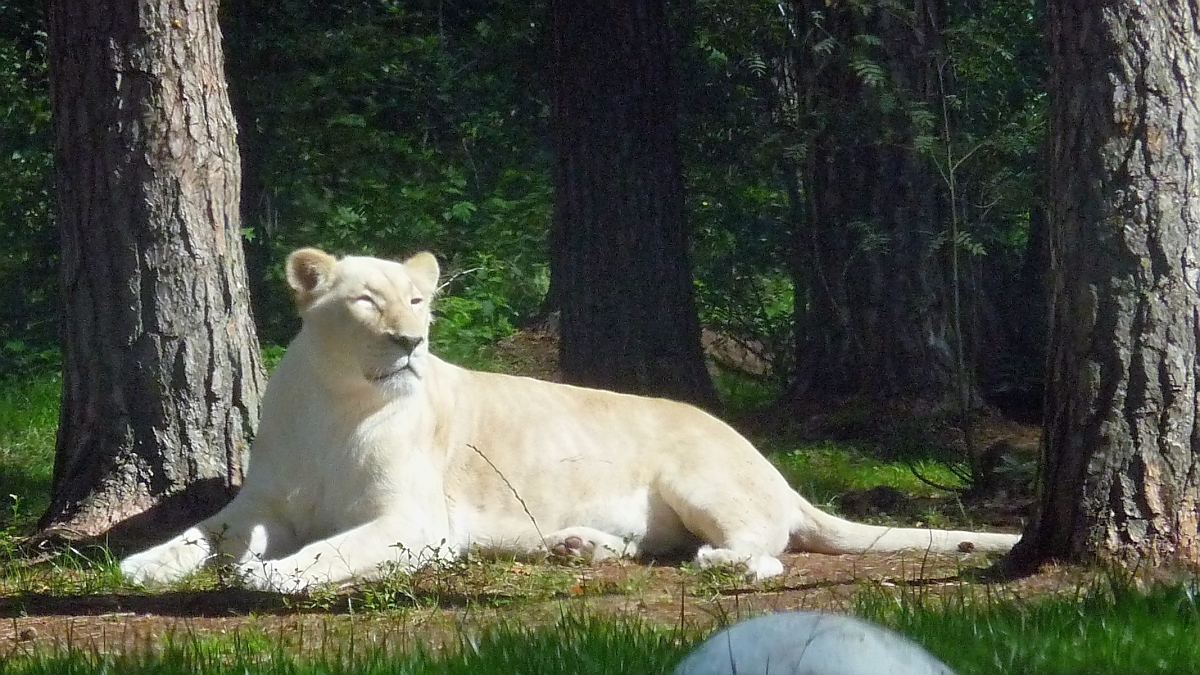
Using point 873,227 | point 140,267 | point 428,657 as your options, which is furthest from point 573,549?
point 873,227

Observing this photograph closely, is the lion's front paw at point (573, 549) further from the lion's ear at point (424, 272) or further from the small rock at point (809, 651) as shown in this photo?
the small rock at point (809, 651)

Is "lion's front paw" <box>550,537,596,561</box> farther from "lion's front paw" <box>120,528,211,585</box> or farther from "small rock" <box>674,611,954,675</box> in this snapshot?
"small rock" <box>674,611,954,675</box>

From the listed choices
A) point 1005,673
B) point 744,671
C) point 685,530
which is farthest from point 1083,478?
point 744,671

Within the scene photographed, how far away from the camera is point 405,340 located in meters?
5.49

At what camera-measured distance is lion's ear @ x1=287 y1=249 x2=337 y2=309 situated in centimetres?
561

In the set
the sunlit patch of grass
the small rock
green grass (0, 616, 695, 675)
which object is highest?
the small rock

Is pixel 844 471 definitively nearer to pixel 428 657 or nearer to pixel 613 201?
pixel 613 201

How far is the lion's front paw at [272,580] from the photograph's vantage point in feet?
16.5

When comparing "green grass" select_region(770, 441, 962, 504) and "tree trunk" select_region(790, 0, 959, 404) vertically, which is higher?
"tree trunk" select_region(790, 0, 959, 404)

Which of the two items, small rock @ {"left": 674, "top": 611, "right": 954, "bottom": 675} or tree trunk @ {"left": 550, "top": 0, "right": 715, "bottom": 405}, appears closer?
small rock @ {"left": 674, "top": 611, "right": 954, "bottom": 675}

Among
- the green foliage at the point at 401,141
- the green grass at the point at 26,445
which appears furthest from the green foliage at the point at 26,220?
A: the green foliage at the point at 401,141

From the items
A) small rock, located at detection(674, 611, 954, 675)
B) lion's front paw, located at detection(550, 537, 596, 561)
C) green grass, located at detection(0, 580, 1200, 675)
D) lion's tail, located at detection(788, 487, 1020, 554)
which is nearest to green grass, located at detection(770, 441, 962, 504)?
lion's tail, located at detection(788, 487, 1020, 554)

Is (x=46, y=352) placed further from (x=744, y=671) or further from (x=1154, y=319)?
(x=744, y=671)

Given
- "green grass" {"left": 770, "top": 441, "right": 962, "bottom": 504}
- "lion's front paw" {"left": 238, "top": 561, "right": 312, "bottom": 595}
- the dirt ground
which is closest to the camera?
the dirt ground
